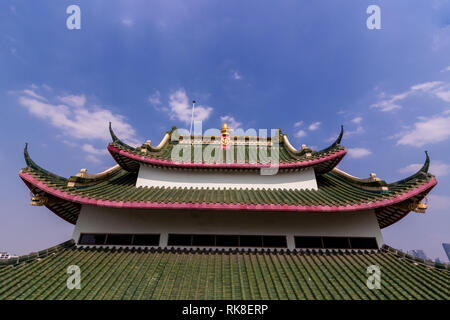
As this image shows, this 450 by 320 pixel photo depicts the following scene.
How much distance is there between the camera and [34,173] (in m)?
7.33

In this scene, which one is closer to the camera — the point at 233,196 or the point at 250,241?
the point at 250,241

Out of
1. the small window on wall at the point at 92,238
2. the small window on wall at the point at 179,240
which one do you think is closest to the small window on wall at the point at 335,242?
the small window on wall at the point at 179,240

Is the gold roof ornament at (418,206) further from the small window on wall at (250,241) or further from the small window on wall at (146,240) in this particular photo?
the small window on wall at (146,240)

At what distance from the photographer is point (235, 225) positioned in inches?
316

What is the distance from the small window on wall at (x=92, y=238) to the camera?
787cm

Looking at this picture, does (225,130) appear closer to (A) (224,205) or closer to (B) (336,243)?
(A) (224,205)

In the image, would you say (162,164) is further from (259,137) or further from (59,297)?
(259,137)

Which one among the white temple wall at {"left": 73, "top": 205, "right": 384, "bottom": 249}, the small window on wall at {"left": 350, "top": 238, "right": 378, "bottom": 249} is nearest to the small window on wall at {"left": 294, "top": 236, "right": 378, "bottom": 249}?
the small window on wall at {"left": 350, "top": 238, "right": 378, "bottom": 249}

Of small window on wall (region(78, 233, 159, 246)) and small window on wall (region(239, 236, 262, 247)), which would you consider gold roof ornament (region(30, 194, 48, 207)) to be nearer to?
small window on wall (region(78, 233, 159, 246))

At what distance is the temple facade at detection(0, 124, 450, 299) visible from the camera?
5.74 meters

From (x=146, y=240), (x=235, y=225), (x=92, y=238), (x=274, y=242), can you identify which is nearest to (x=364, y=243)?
(x=274, y=242)

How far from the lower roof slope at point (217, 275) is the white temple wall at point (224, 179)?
9.77ft

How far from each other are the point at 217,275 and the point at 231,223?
2.19 metres
